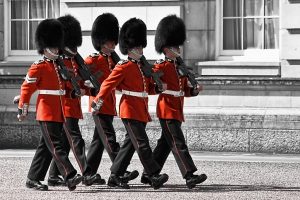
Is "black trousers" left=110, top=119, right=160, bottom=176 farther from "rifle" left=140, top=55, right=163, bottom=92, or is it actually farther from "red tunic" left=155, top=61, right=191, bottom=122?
"rifle" left=140, top=55, right=163, bottom=92

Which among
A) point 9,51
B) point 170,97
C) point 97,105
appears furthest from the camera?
point 9,51

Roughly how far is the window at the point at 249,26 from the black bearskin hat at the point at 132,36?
5.13m

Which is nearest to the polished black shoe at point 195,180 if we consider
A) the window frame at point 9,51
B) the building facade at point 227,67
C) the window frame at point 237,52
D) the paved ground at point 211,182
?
the paved ground at point 211,182

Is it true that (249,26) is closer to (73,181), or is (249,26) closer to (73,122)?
(73,122)

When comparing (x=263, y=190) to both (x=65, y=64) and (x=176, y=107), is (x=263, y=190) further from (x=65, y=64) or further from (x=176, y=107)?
(x=65, y=64)

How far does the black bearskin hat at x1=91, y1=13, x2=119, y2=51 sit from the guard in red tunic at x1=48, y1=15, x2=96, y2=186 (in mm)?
233

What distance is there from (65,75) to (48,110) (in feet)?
1.35

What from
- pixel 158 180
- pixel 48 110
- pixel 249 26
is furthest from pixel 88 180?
pixel 249 26

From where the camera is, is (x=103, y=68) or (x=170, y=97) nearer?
(x=170, y=97)

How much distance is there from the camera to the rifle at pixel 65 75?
43.4 feet

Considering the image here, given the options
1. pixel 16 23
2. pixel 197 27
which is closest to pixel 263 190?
pixel 197 27

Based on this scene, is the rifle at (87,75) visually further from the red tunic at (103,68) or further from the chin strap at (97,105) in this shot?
the chin strap at (97,105)

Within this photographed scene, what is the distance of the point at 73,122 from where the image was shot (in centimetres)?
1371

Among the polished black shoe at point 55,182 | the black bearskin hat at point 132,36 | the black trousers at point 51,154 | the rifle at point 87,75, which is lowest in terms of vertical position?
the polished black shoe at point 55,182
